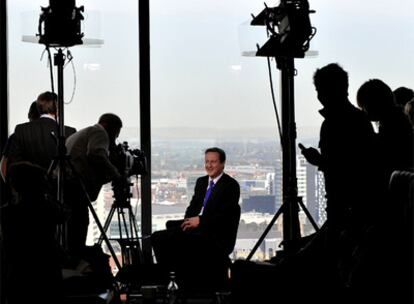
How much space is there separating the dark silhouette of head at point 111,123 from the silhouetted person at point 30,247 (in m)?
1.57

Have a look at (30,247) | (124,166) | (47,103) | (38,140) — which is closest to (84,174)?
(124,166)

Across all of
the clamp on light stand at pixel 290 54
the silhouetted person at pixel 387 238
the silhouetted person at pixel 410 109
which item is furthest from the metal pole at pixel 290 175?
the silhouetted person at pixel 387 238

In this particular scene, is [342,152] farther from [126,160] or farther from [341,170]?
[126,160]

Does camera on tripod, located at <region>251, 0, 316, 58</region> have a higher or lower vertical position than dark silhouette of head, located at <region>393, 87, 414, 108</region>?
higher

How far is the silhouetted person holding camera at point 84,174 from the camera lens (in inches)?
194

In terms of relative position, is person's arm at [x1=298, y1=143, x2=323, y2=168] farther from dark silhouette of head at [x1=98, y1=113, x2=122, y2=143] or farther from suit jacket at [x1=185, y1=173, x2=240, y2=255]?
dark silhouette of head at [x1=98, y1=113, x2=122, y2=143]

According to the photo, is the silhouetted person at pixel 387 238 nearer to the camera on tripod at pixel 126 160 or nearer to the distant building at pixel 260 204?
the camera on tripod at pixel 126 160

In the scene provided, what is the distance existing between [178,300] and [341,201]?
1815 mm

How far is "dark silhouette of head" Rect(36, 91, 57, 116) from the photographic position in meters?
5.22

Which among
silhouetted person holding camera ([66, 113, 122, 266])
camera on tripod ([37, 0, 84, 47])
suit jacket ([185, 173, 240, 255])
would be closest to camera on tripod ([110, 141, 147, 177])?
silhouetted person holding camera ([66, 113, 122, 266])

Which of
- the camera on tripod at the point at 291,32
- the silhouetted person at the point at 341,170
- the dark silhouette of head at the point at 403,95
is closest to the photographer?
the silhouetted person at the point at 341,170

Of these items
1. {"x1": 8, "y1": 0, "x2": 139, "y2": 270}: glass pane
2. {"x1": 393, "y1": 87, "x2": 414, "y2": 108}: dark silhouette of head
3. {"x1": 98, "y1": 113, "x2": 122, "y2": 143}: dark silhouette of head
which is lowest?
{"x1": 98, "y1": 113, "x2": 122, "y2": 143}: dark silhouette of head

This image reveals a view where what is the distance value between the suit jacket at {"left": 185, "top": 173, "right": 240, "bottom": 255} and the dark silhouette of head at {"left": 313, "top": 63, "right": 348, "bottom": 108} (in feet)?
5.38

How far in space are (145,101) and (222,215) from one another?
135 cm
